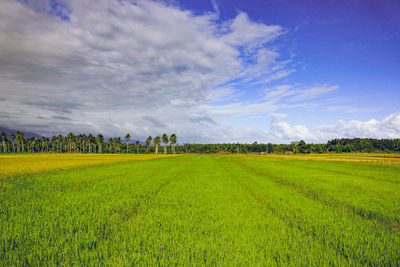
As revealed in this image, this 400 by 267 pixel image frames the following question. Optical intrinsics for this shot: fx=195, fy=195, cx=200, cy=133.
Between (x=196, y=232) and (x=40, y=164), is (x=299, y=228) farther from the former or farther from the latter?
(x=40, y=164)

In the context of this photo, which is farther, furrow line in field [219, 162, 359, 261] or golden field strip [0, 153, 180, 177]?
golden field strip [0, 153, 180, 177]

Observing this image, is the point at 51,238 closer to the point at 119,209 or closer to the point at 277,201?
the point at 119,209

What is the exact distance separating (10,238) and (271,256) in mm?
7866

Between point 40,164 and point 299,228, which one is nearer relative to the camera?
point 299,228

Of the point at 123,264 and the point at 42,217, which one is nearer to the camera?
the point at 123,264

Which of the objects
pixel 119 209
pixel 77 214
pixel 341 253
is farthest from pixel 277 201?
pixel 77 214

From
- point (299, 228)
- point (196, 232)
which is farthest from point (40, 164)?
point (299, 228)

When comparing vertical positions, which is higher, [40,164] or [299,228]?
[299,228]

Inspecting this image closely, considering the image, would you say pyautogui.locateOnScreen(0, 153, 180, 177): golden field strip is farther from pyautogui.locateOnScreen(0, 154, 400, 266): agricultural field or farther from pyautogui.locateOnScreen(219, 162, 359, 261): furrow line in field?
pyautogui.locateOnScreen(219, 162, 359, 261): furrow line in field

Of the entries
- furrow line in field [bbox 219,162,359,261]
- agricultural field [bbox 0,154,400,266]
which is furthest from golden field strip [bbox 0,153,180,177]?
furrow line in field [bbox 219,162,359,261]

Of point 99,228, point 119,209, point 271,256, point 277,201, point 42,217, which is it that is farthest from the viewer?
point 277,201

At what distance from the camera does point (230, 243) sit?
5.80 m

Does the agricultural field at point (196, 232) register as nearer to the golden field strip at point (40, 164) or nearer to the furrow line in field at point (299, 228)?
the furrow line in field at point (299, 228)

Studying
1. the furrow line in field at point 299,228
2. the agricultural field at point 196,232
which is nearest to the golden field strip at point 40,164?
the agricultural field at point 196,232
